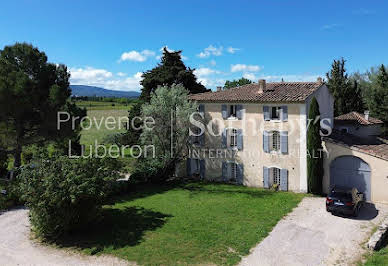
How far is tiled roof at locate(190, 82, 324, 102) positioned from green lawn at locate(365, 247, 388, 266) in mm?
10581

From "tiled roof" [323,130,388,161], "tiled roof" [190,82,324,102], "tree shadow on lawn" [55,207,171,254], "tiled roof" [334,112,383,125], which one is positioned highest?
"tiled roof" [190,82,324,102]

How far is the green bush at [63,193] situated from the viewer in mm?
13531

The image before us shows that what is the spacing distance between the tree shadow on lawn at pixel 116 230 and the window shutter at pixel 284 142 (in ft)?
32.2

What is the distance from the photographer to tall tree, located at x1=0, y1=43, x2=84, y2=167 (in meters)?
20.0

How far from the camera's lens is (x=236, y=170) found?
24172 mm

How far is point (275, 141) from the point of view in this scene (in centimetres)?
2189

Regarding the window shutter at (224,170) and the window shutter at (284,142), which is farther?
the window shutter at (224,170)

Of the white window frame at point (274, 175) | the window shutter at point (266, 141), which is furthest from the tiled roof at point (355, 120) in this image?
the white window frame at point (274, 175)

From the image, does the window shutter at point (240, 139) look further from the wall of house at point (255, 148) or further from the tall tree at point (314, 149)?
the tall tree at point (314, 149)

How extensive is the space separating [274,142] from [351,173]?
5458 millimetres

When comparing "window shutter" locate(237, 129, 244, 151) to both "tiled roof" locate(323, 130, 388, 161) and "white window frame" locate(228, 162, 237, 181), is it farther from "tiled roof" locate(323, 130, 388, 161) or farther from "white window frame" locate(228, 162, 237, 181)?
"tiled roof" locate(323, 130, 388, 161)

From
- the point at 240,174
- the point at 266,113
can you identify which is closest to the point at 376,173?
the point at 266,113

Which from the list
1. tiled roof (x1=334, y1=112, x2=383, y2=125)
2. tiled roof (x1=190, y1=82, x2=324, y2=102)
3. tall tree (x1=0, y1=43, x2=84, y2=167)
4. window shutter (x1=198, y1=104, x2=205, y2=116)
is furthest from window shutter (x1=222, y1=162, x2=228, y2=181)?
tall tree (x1=0, y1=43, x2=84, y2=167)

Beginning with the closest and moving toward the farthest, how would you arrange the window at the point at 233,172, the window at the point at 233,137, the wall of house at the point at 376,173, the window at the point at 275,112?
1. the wall of house at the point at 376,173
2. the window at the point at 275,112
3. the window at the point at 233,137
4. the window at the point at 233,172
